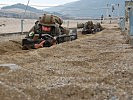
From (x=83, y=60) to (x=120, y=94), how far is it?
674cm

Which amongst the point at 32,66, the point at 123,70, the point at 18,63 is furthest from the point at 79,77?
the point at 18,63

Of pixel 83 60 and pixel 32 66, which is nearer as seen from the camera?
pixel 32 66

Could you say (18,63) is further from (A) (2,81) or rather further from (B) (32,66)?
(A) (2,81)

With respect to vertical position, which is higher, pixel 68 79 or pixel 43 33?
pixel 43 33

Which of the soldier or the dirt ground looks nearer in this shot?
the dirt ground

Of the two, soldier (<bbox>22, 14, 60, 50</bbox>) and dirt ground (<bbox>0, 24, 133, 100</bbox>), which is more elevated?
soldier (<bbox>22, 14, 60, 50</bbox>)

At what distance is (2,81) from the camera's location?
1051 cm

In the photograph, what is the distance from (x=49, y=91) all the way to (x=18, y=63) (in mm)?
5174

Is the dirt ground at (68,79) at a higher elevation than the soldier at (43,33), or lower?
lower

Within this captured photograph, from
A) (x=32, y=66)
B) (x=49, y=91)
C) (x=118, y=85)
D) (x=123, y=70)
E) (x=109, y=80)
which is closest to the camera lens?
(x=49, y=91)

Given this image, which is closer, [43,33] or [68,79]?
[68,79]

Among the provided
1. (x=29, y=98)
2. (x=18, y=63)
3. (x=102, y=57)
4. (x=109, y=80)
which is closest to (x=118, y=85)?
(x=109, y=80)

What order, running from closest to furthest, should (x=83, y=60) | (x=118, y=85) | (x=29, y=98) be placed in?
(x=29, y=98) < (x=118, y=85) < (x=83, y=60)

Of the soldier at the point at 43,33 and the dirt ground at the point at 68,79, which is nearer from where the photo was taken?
the dirt ground at the point at 68,79
